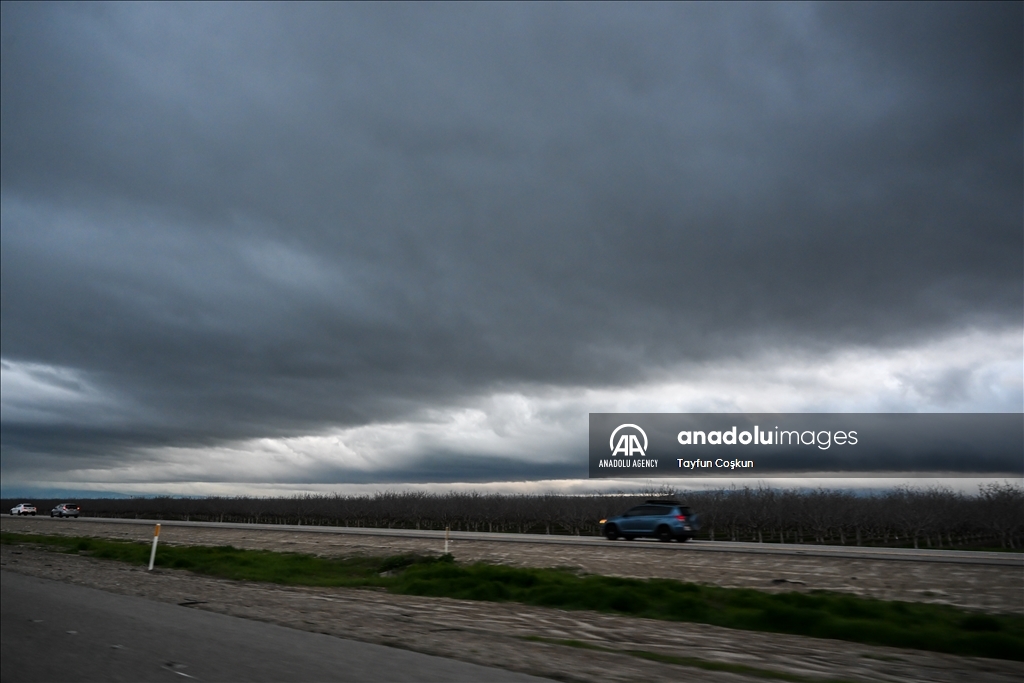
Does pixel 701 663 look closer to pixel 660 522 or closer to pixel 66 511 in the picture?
pixel 660 522

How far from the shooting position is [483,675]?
7.99 m

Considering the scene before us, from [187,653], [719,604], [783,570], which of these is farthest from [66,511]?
[187,653]

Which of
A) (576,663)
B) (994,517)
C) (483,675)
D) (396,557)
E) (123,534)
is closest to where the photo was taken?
(483,675)

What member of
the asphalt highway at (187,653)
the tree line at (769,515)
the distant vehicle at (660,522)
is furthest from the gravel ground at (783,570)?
the tree line at (769,515)

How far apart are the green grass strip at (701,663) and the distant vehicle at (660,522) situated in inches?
977

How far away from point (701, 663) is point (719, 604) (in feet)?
24.4

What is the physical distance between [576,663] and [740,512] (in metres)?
70.4

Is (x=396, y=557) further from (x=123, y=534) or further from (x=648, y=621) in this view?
(x=123, y=534)

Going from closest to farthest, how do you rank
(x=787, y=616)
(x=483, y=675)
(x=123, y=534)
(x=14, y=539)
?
(x=483, y=675) → (x=787, y=616) → (x=14, y=539) → (x=123, y=534)

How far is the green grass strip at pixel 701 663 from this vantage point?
8.45 m

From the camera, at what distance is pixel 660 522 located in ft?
115

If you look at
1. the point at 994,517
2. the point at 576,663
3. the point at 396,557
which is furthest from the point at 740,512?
the point at 576,663

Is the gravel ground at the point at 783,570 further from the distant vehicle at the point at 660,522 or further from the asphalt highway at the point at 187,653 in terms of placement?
the asphalt highway at the point at 187,653

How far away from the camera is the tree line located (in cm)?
5381
